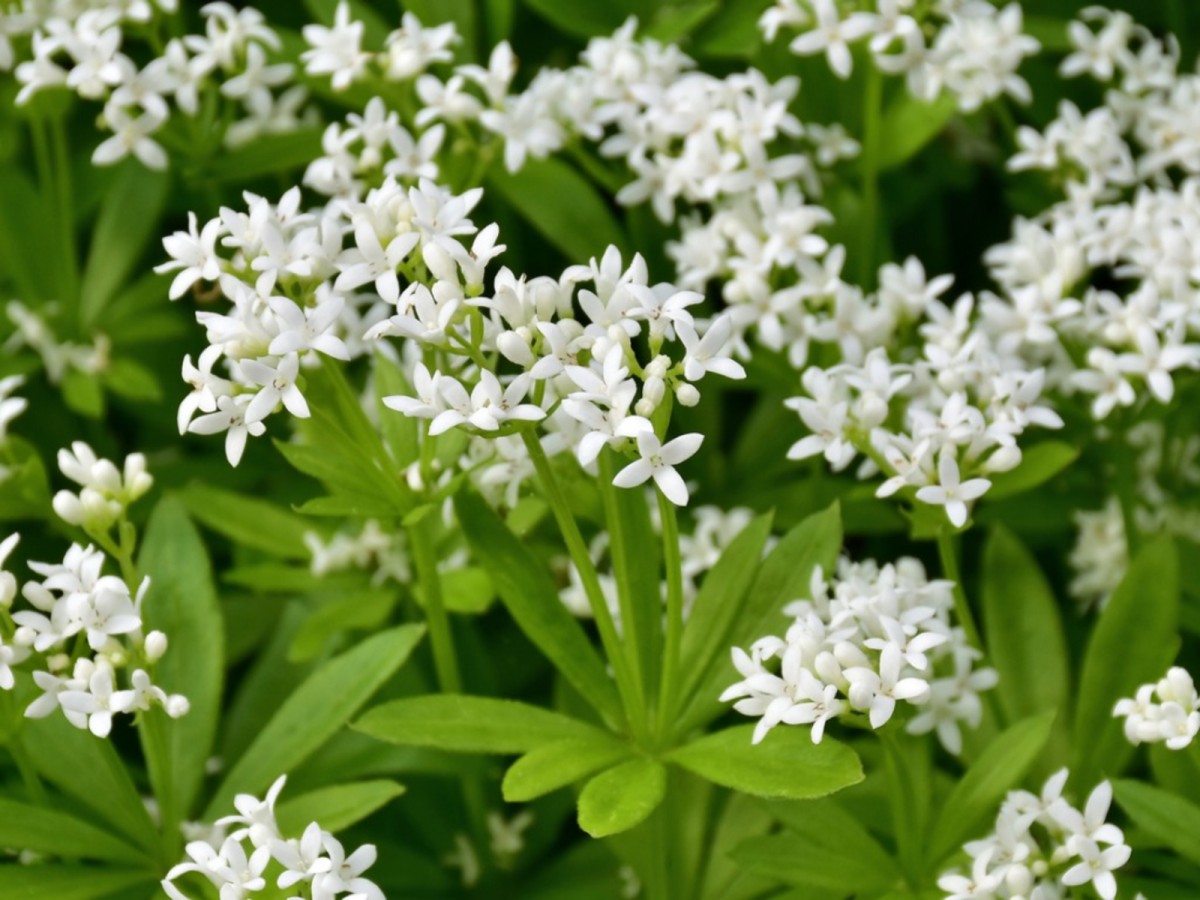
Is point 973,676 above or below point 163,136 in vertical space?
below

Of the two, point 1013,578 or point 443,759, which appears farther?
point 1013,578

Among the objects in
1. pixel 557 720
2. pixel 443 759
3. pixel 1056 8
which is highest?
pixel 1056 8

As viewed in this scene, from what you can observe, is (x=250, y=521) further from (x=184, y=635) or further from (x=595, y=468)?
(x=595, y=468)

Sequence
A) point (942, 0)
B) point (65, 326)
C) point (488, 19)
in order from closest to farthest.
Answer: point (942, 0), point (65, 326), point (488, 19)

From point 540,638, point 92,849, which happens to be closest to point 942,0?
point 540,638

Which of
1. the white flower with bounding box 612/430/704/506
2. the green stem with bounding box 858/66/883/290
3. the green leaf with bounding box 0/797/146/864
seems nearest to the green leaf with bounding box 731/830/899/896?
the white flower with bounding box 612/430/704/506

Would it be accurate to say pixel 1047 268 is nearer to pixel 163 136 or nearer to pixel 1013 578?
pixel 1013 578

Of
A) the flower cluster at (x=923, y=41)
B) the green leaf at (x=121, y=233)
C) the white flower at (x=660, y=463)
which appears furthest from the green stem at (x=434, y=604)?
the flower cluster at (x=923, y=41)

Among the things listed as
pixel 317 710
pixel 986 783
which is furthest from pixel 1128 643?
pixel 317 710

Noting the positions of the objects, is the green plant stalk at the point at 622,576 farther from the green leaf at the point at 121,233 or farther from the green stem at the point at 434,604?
the green leaf at the point at 121,233
